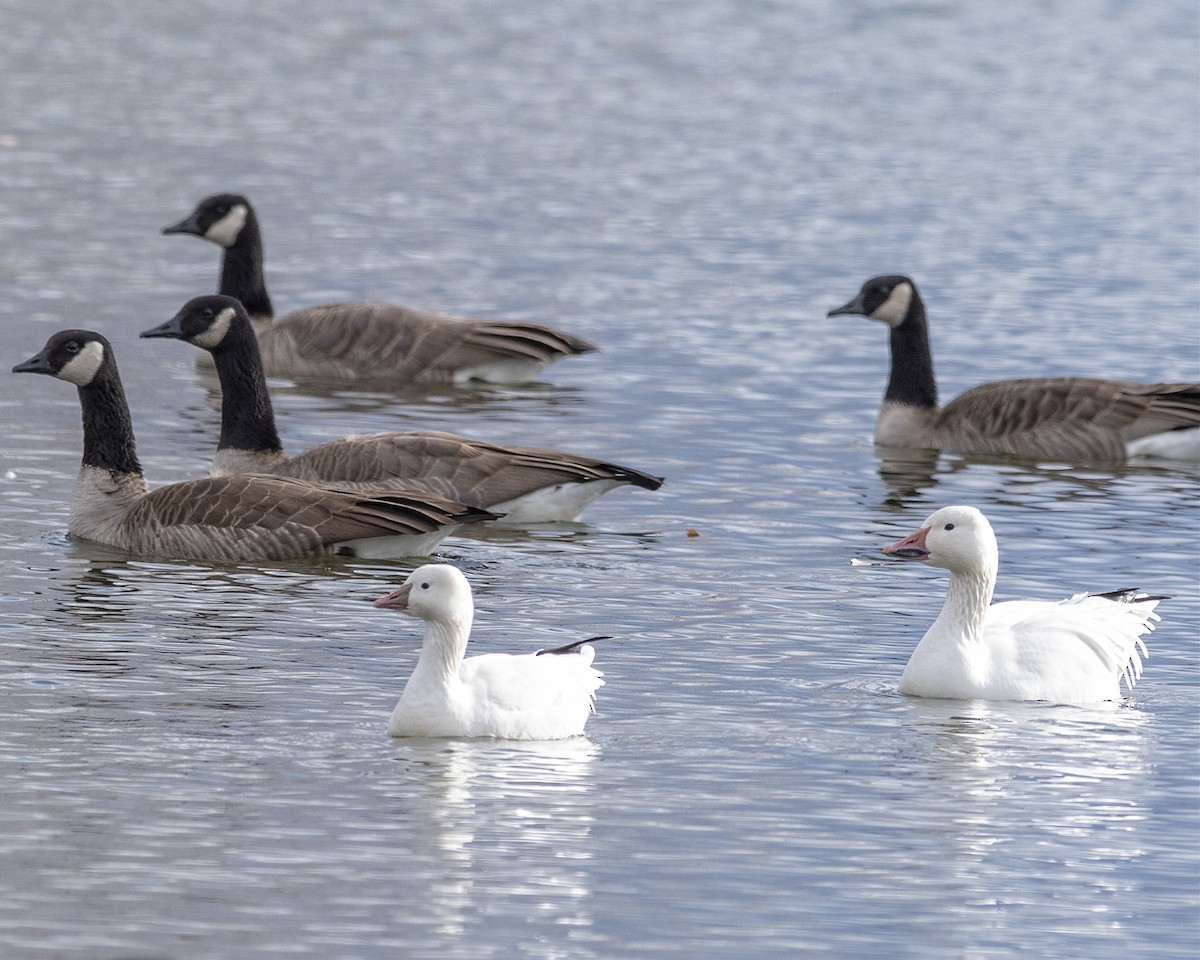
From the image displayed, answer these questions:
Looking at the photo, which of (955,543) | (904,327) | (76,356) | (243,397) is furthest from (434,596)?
(904,327)

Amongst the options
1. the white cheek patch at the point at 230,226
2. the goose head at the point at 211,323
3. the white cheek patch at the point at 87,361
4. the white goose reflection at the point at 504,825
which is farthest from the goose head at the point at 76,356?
the white cheek patch at the point at 230,226

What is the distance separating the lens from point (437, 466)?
50.6 feet

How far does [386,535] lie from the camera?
1428 cm

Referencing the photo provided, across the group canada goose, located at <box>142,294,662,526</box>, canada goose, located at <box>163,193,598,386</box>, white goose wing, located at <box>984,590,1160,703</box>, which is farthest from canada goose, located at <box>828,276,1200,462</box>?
white goose wing, located at <box>984,590,1160,703</box>

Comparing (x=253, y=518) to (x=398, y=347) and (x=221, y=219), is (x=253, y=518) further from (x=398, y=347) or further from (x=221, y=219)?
(x=221, y=219)

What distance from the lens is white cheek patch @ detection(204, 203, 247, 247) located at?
72.1ft

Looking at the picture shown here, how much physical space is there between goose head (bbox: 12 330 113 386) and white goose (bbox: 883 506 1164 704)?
5.79m

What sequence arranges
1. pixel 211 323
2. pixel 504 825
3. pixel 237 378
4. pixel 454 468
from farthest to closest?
pixel 211 323
pixel 237 378
pixel 454 468
pixel 504 825

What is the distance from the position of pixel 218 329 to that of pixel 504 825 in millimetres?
7867

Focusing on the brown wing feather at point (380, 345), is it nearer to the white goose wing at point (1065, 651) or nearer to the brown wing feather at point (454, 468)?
the brown wing feather at point (454, 468)

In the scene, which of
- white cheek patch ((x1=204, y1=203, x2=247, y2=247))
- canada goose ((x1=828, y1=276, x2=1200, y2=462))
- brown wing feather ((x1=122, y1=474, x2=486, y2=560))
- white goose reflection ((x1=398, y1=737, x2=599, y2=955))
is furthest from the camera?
white cheek patch ((x1=204, y1=203, x2=247, y2=247))

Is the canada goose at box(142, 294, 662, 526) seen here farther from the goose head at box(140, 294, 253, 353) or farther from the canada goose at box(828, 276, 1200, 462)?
the canada goose at box(828, 276, 1200, 462)

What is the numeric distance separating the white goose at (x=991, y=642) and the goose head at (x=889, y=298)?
8.25 m

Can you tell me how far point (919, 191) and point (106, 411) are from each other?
61.1 feet
